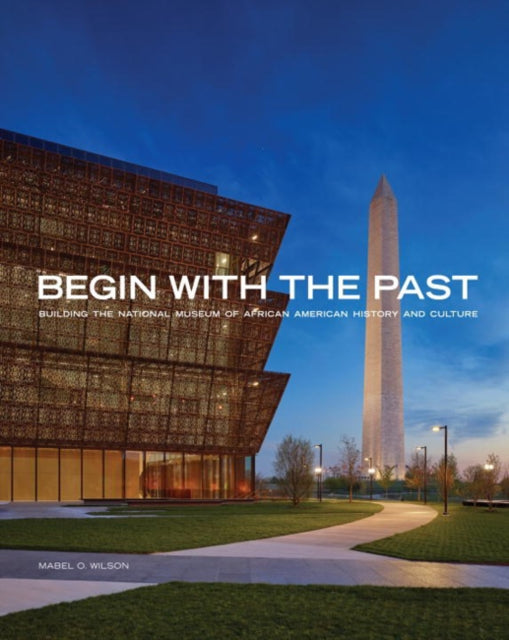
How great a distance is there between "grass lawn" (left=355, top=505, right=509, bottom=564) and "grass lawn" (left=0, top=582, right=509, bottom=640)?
4967 millimetres

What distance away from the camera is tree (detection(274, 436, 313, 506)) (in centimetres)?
4650

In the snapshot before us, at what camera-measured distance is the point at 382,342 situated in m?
75.2

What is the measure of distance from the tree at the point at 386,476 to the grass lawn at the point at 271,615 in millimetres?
59709

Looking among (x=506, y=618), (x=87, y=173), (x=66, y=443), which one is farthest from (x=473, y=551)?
(x=87, y=173)

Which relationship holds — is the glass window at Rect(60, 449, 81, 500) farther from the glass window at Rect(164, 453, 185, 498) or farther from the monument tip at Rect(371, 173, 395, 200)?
the monument tip at Rect(371, 173, 395, 200)

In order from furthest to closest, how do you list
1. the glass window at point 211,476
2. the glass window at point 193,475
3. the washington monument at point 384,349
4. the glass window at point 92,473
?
the washington monument at point 384,349 < the glass window at point 211,476 < the glass window at point 193,475 < the glass window at point 92,473

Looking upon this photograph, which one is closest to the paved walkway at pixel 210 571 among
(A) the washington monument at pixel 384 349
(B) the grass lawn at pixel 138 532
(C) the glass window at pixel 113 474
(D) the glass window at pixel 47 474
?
(B) the grass lawn at pixel 138 532

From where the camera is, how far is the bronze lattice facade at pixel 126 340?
4844 centimetres

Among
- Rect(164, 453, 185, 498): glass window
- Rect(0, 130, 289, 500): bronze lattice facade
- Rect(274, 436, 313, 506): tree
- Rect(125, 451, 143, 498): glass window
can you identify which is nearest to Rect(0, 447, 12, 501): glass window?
Rect(0, 130, 289, 500): bronze lattice facade

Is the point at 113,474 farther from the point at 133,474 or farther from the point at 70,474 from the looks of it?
the point at 70,474

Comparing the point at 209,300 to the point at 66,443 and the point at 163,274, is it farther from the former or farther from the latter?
the point at 66,443

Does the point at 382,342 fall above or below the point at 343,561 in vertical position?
above

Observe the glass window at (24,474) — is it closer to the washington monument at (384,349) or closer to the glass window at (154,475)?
the glass window at (154,475)

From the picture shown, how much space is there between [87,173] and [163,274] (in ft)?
30.9
